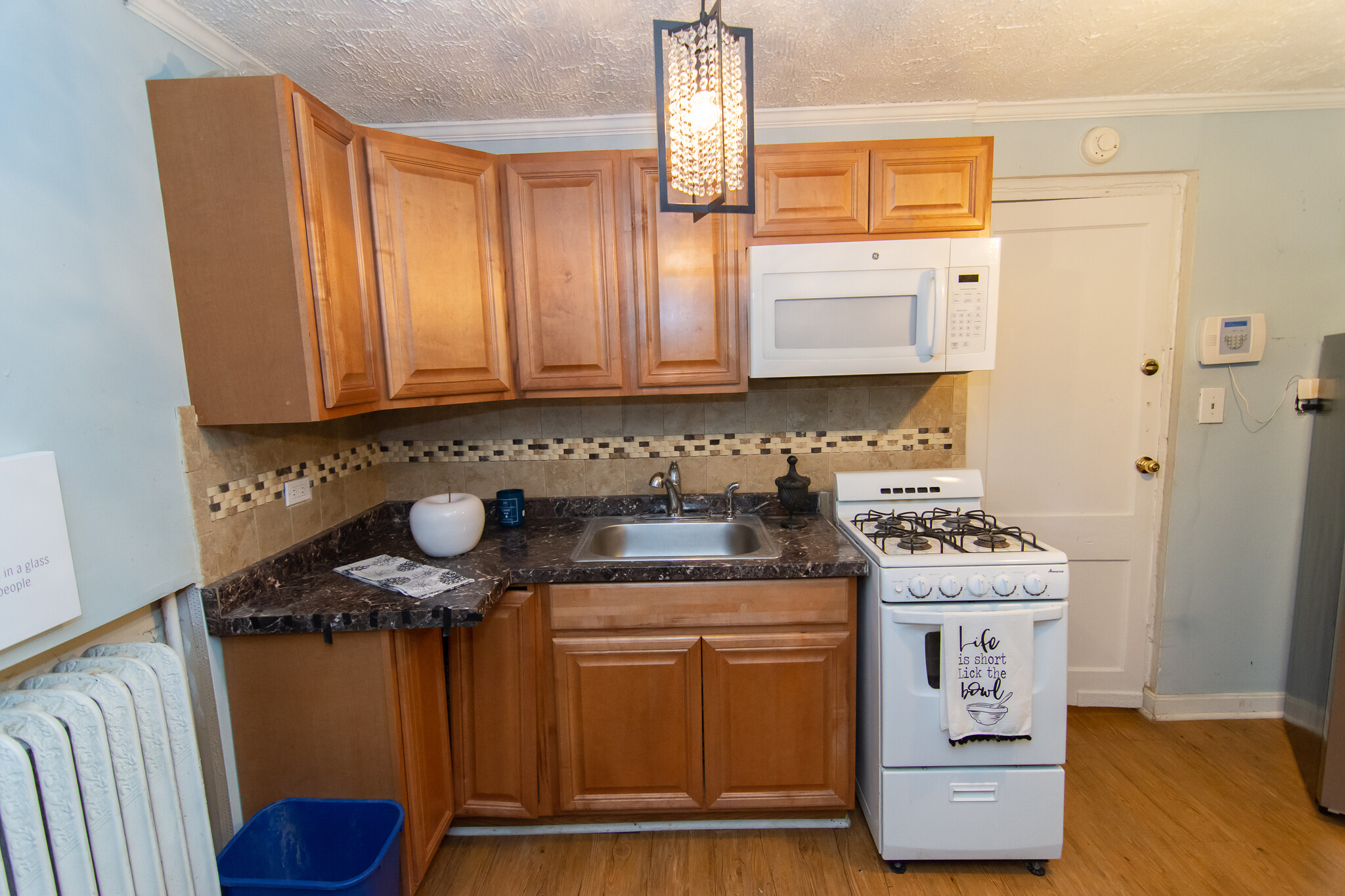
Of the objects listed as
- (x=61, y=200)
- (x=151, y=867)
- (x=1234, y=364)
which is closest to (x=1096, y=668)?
(x=1234, y=364)

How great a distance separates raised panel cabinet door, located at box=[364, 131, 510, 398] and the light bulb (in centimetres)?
106

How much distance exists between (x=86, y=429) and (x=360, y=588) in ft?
2.19

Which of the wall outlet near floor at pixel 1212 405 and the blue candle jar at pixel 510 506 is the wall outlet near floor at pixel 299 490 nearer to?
the blue candle jar at pixel 510 506

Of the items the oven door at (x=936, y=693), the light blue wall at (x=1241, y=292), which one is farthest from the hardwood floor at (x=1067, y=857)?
the light blue wall at (x=1241, y=292)

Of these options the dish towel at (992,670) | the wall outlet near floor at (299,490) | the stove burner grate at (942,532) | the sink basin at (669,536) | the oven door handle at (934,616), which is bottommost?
the dish towel at (992,670)

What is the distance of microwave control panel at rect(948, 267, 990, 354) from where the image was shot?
5.92ft

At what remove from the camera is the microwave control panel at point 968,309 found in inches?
71.0

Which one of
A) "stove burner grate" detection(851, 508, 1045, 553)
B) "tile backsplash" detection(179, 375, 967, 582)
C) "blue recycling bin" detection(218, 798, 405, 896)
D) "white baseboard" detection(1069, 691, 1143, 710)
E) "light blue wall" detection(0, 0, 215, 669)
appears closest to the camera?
"light blue wall" detection(0, 0, 215, 669)

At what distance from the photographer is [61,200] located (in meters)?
1.12

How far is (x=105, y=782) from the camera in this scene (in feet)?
3.34

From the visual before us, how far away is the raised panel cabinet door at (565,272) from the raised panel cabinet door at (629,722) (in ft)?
2.80

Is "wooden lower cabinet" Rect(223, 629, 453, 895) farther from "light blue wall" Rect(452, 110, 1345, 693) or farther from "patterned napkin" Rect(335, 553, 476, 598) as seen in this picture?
"light blue wall" Rect(452, 110, 1345, 693)

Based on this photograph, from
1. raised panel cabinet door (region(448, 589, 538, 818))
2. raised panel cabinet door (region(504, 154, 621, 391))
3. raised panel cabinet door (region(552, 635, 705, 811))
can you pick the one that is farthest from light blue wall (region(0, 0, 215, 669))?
raised panel cabinet door (region(552, 635, 705, 811))

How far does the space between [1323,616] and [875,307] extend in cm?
196
